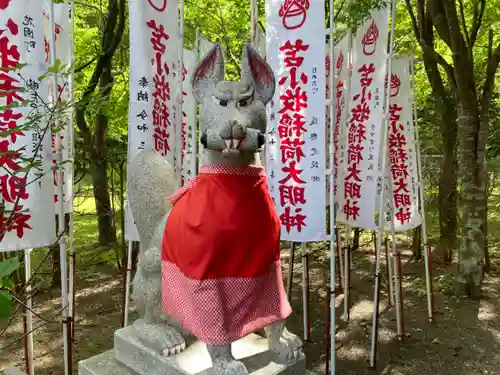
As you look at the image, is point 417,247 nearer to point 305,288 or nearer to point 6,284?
point 305,288

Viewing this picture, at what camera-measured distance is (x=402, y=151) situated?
19.6 feet

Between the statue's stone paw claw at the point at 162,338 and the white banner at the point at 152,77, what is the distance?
1104mm

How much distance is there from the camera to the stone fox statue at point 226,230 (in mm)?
2559

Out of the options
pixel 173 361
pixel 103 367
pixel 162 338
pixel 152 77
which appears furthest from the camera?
pixel 152 77

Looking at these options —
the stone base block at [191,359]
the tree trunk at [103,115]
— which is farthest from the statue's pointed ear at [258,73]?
the tree trunk at [103,115]

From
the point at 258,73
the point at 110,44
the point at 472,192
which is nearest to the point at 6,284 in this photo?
the point at 258,73

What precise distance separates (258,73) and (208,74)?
12.1 inches

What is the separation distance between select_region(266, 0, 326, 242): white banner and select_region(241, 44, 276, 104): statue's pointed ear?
1295 millimetres

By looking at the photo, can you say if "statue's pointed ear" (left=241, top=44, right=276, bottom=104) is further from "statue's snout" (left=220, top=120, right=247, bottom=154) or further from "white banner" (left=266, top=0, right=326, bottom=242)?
"white banner" (left=266, top=0, right=326, bottom=242)

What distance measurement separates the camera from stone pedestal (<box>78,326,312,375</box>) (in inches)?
113

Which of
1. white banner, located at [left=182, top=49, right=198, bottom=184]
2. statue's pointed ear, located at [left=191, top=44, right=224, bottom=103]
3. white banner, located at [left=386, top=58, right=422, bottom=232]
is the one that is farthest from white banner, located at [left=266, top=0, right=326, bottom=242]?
white banner, located at [left=386, top=58, right=422, bottom=232]

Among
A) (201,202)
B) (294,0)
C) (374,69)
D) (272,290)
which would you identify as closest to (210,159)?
(201,202)

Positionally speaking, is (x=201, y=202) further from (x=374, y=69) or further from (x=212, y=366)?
(x=374, y=69)

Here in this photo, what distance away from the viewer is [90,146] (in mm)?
7859
